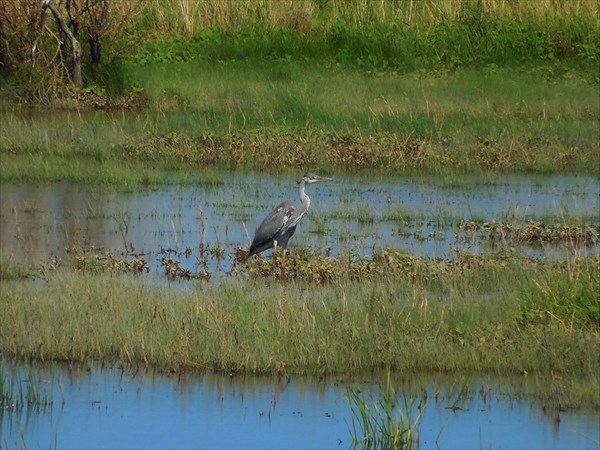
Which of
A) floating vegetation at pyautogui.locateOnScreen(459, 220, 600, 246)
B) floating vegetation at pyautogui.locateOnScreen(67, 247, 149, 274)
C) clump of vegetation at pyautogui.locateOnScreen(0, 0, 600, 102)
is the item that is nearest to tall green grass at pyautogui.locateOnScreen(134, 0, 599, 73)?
clump of vegetation at pyautogui.locateOnScreen(0, 0, 600, 102)

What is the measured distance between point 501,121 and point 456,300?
28.2 feet

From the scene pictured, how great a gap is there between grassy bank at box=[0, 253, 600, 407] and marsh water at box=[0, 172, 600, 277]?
1864 mm

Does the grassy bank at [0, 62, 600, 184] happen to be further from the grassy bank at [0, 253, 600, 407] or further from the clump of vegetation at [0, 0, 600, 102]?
the grassy bank at [0, 253, 600, 407]

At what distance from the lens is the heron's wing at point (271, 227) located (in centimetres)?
1114

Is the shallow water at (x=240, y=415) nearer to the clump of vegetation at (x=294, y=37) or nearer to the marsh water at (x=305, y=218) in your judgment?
the marsh water at (x=305, y=218)

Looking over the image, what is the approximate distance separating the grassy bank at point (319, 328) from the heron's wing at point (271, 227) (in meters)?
1.57

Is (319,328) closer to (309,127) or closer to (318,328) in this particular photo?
(318,328)

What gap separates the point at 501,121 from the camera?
57.6 feet

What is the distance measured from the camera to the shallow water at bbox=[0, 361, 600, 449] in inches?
281

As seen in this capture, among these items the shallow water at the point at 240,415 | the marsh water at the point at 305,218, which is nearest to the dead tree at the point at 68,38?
the marsh water at the point at 305,218

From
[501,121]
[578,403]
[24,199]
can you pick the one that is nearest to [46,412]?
[578,403]

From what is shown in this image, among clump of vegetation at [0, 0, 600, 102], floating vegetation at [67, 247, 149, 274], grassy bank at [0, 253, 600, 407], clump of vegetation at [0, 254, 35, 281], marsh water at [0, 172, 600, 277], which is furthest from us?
clump of vegetation at [0, 0, 600, 102]

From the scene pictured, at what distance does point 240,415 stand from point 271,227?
3794 millimetres

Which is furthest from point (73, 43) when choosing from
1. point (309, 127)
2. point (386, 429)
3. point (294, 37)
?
point (386, 429)
